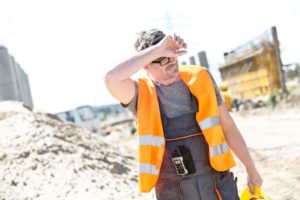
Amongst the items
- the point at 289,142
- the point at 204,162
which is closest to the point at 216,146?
the point at 204,162

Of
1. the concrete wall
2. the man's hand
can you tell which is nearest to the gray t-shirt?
the man's hand

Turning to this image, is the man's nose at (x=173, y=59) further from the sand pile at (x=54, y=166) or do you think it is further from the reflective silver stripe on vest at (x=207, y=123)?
the sand pile at (x=54, y=166)

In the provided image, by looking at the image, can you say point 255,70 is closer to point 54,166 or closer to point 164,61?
point 54,166

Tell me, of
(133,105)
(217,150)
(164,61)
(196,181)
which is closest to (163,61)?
(164,61)

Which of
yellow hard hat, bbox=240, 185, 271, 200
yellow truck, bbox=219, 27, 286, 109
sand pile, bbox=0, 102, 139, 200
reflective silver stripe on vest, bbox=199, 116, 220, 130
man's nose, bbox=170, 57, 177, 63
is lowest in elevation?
yellow truck, bbox=219, 27, 286, 109

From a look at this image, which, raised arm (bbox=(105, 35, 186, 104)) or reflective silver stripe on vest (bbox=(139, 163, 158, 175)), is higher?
raised arm (bbox=(105, 35, 186, 104))

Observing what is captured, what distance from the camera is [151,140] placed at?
2193 mm

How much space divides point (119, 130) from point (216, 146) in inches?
1092

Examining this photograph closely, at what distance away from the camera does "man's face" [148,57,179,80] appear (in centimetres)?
218

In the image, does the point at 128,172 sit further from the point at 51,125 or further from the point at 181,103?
the point at 181,103

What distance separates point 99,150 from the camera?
6.99m

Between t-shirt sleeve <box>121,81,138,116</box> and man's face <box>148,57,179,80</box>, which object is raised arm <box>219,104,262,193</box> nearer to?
man's face <box>148,57,179,80</box>

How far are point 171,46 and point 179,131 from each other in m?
0.45

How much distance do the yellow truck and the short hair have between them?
15.6 meters
